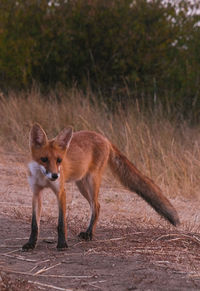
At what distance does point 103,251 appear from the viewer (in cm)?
461

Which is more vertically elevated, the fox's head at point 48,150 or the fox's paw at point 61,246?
the fox's head at point 48,150

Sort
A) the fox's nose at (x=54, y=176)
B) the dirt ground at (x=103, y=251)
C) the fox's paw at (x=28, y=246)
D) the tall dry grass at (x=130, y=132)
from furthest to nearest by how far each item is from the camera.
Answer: the tall dry grass at (x=130, y=132) → the fox's paw at (x=28, y=246) → the fox's nose at (x=54, y=176) → the dirt ground at (x=103, y=251)

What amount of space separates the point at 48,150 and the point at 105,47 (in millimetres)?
8768

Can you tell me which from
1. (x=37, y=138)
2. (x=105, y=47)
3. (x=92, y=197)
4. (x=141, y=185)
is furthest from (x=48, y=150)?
(x=105, y=47)

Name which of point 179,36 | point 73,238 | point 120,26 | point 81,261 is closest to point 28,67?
point 120,26

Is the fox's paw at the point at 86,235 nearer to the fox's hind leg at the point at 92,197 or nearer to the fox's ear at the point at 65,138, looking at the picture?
the fox's hind leg at the point at 92,197

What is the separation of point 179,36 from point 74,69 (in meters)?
2.72

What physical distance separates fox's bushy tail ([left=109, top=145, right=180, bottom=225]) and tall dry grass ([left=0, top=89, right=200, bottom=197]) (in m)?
2.37

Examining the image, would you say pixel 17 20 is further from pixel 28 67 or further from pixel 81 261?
pixel 81 261

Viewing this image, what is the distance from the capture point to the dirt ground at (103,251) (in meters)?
3.73

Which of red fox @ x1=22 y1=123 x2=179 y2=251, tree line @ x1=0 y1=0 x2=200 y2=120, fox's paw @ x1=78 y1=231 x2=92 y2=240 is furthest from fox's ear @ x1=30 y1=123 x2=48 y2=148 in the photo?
tree line @ x1=0 y1=0 x2=200 y2=120

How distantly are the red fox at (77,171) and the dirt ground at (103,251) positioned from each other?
0.23 m

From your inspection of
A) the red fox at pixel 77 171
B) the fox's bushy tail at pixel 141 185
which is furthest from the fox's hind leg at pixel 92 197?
the fox's bushy tail at pixel 141 185

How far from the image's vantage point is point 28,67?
1284 centimetres
